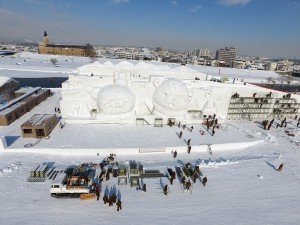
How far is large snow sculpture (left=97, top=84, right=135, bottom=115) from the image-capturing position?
25.0 meters

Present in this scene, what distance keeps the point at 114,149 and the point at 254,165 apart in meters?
13.5

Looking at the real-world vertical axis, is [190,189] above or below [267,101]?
below

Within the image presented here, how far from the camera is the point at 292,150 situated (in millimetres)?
23359

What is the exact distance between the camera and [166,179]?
671 inches

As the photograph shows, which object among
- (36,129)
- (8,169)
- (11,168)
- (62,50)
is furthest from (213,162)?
(62,50)

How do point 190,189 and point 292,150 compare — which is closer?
point 190,189

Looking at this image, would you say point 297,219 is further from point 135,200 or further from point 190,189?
point 135,200

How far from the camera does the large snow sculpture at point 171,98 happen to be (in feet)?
85.2

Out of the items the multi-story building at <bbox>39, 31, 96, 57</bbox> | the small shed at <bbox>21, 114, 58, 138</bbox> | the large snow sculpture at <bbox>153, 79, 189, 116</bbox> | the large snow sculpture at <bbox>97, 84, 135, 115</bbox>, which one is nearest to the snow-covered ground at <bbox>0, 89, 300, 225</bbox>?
the small shed at <bbox>21, 114, 58, 138</bbox>

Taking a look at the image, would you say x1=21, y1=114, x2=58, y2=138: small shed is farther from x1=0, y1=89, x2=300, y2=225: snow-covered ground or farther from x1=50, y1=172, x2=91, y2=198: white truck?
x1=50, y1=172, x2=91, y2=198: white truck

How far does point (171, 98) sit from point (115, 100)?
22.4ft

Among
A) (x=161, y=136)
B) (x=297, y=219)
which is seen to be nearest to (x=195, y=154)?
(x=161, y=136)

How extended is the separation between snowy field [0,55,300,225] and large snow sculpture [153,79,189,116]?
253cm

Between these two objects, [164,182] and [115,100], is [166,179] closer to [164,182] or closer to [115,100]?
[164,182]
